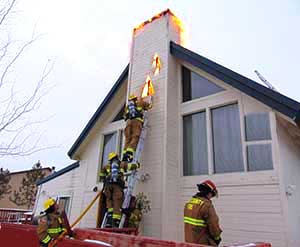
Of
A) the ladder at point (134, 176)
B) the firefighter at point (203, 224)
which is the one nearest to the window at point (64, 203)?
the ladder at point (134, 176)

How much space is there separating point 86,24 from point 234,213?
308 inches

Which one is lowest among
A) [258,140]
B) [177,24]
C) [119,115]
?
[258,140]

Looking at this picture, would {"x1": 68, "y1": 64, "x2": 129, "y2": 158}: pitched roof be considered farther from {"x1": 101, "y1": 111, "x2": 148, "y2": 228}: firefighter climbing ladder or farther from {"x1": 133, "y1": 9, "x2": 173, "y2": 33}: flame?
{"x1": 101, "y1": 111, "x2": 148, "y2": 228}: firefighter climbing ladder

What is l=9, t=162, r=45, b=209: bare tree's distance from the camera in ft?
127

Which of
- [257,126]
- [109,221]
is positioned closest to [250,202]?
[257,126]

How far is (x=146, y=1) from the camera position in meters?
13.6

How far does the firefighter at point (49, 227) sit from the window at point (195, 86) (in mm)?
4251

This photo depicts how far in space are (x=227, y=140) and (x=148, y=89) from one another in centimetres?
272

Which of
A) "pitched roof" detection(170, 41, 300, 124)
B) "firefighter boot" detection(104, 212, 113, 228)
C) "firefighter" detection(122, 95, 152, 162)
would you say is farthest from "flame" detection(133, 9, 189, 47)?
"firefighter boot" detection(104, 212, 113, 228)

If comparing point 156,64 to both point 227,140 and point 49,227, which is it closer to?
point 227,140

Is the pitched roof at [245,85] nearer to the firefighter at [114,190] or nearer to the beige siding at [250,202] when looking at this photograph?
the beige siding at [250,202]

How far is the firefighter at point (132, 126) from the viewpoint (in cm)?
664

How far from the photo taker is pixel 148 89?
25.5 ft

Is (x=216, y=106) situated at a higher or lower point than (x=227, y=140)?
higher
